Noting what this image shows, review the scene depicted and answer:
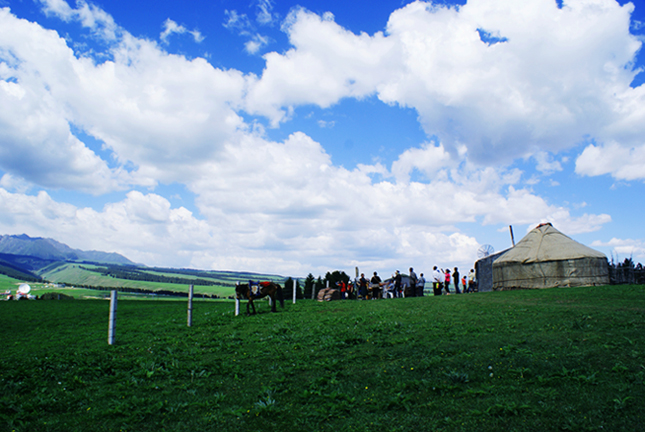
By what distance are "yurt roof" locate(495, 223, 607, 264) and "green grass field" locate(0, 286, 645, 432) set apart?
2716 cm

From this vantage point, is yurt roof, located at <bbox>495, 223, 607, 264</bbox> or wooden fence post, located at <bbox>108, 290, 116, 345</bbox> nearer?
wooden fence post, located at <bbox>108, 290, 116, 345</bbox>

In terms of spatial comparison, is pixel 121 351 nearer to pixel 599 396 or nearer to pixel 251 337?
pixel 251 337

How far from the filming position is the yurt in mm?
36781

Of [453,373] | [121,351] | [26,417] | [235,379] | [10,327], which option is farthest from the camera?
[10,327]

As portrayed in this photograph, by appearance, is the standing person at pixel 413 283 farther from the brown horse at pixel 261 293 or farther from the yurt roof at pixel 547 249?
the brown horse at pixel 261 293

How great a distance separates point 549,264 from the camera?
1507 inches

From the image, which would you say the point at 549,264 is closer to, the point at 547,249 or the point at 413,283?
the point at 547,249

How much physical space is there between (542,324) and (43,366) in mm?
14130

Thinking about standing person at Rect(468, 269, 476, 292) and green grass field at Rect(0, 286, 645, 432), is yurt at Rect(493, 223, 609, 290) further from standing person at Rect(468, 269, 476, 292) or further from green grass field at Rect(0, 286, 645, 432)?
green grass field at Rect(0, 286, 645, 432)

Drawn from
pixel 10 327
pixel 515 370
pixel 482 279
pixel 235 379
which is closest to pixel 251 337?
pixel 235 379

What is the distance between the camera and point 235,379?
8.63m

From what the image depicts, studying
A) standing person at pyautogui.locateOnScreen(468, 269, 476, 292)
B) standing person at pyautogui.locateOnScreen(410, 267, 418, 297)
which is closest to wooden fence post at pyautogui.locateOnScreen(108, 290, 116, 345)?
standing person at pyautogui.locateOnScreen(410, 267, 418, 297)

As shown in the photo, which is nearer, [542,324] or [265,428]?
[265,428]

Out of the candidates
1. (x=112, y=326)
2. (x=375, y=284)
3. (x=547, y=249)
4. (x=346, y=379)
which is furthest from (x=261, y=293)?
(x=547, y=249)
